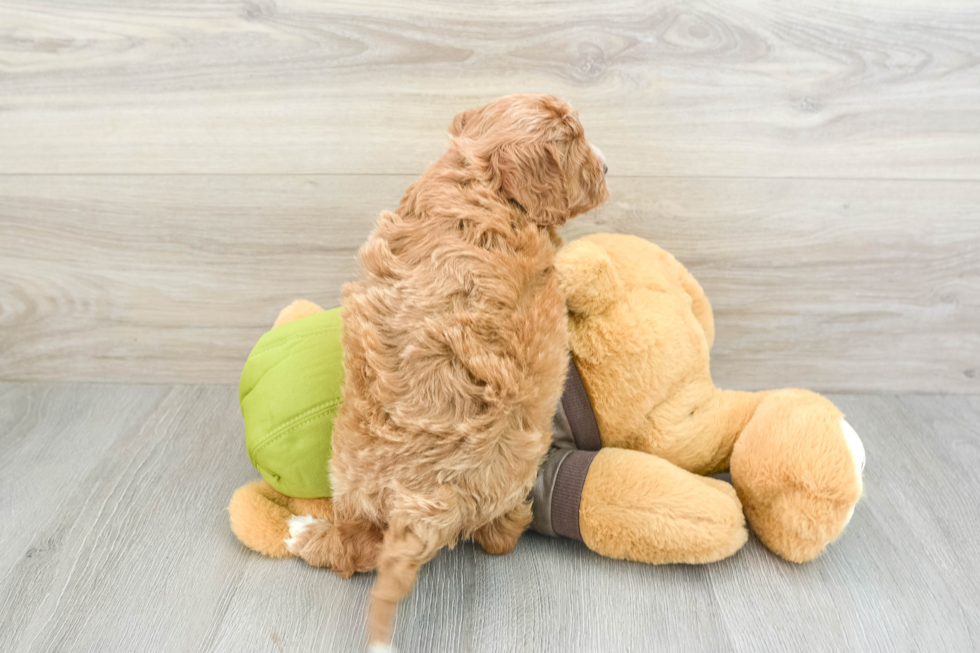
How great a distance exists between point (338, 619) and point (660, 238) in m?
0.67

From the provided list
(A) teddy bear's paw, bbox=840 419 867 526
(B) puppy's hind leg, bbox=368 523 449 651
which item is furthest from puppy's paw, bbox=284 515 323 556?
(A) teddy bear's paw, bbox=840 419 867 526

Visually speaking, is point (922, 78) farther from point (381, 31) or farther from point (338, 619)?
point (338, 619)

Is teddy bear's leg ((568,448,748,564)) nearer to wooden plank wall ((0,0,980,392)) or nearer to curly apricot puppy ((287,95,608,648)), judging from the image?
curly apricot puppy ((287,95,608,648))

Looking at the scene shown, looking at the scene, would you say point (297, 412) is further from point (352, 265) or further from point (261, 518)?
point (352, 265)

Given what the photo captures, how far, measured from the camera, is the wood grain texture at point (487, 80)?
0.88 meters

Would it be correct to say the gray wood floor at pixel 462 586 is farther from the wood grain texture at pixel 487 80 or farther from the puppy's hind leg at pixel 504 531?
the wood grain texture at pixel 487 80

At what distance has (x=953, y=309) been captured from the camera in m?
1.01

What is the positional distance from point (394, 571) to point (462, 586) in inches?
5.9

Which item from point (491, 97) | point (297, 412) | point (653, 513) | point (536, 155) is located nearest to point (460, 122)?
point (536, 155)

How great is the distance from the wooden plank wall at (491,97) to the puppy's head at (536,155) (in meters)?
0.29

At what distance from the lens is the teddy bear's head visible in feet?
2.20

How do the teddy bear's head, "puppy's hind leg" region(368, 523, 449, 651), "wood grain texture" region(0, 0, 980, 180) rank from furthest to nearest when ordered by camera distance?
"wood grain texture" region(0, 0, 980, 180)
the teddy bear's head
"puppy's hind leg" region(368, 523, 449, 651)

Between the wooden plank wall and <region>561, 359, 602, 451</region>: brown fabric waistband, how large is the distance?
0.32 m

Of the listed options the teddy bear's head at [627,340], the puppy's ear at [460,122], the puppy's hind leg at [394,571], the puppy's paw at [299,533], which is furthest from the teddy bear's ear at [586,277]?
the puppy's paw at [299,533]
